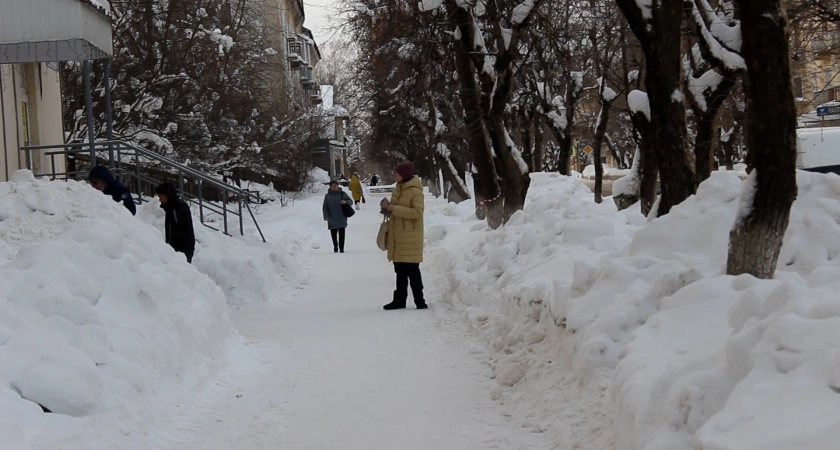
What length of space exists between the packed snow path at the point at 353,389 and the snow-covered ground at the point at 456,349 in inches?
1.0

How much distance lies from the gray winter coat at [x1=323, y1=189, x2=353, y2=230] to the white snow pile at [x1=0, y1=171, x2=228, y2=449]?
9.15 metres

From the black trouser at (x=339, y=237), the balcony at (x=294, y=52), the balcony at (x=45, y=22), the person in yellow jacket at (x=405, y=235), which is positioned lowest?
the black trouser at (x=339, y=237)

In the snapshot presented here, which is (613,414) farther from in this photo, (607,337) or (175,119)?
(175,119)

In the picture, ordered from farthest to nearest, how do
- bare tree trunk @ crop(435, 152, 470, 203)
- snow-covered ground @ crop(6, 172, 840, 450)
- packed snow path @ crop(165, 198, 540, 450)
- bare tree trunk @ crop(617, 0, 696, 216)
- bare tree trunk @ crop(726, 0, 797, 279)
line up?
1. bare tree trunk @ crop(435, 152, 470, 203)
2. bare tree trunk @ crop(617, 0, 696, 216)
3. bare tree trunk @ crop(726, 0, 797, 279)
4. packed snow path @ crop(165, 198, 540, 450)
5. snow-covered ground @ crop(6, 172, 840, 450)

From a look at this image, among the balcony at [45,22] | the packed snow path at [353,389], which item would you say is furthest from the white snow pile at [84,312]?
the balcony at [45,22]

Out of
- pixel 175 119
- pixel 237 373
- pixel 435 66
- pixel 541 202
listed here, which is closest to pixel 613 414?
pixel 237 373

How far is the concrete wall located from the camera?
15117mm

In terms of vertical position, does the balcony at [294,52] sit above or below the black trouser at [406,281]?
above

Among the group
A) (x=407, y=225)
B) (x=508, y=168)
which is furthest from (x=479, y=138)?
(x=407, y=225)

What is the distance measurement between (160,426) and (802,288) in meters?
3.78

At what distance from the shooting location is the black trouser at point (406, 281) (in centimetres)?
1058

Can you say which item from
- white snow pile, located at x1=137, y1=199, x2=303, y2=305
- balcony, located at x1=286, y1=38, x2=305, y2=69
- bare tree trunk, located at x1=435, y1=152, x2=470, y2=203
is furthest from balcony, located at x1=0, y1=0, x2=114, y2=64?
balcony, located at x1=286, y1=38, x2=305, y2=69

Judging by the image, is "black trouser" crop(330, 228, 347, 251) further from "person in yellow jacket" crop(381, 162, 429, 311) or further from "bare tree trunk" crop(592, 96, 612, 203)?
"bare tree trunk" crop(592, 96, 612, 203)

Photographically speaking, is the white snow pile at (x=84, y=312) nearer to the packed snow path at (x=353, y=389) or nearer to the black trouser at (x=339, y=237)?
the packed snow path at (x=353, y=389)
